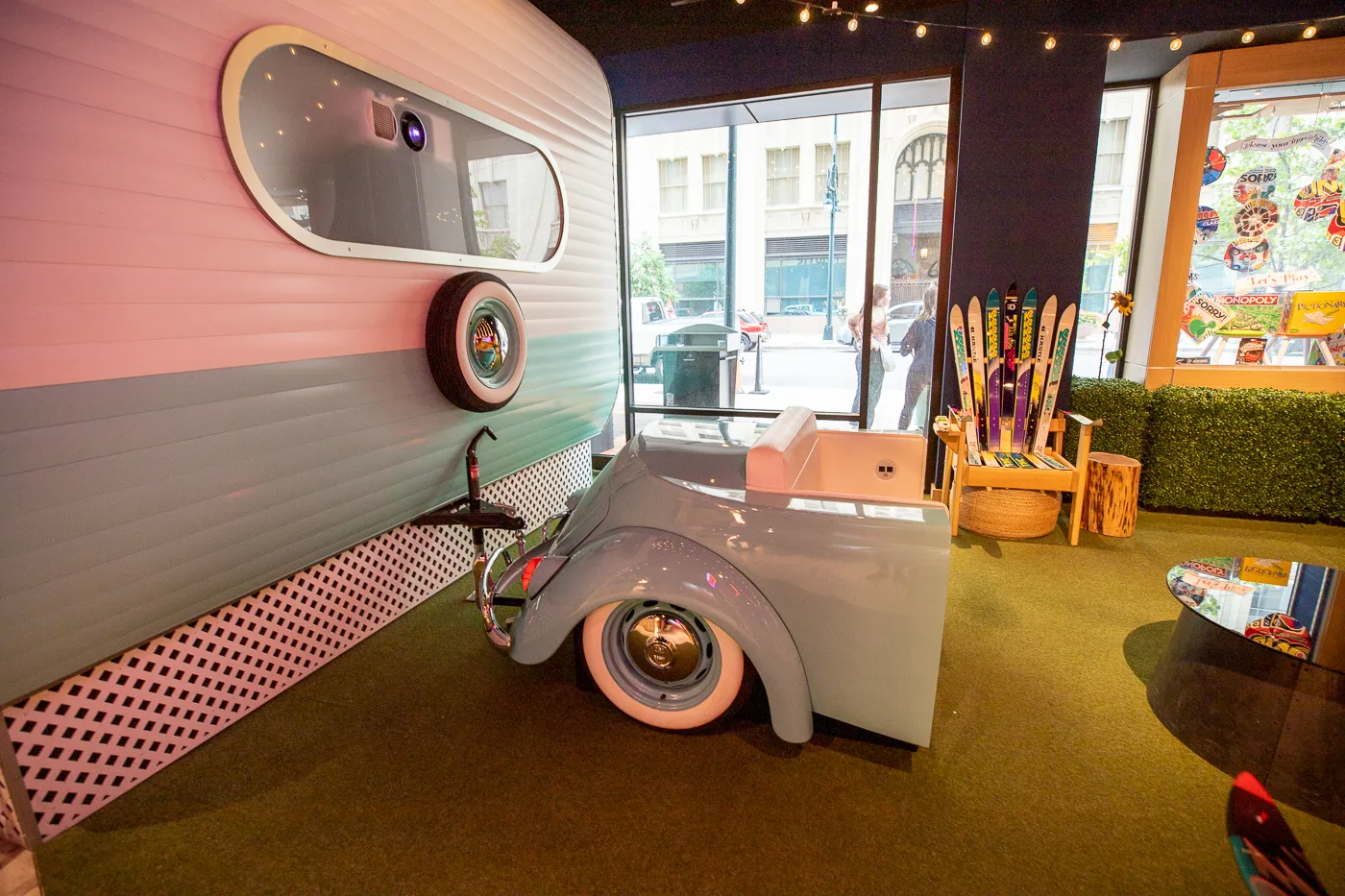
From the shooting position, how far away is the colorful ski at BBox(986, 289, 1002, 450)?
3996 millimetres

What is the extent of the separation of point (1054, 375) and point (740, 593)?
3186 mm

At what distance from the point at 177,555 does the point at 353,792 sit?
88cm

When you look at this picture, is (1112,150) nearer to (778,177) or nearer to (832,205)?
(832,205)

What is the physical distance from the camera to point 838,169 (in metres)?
4.46

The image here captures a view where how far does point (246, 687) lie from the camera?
2.21 m

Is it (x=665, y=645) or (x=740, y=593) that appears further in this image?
(x=665, y=645)

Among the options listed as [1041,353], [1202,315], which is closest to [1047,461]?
[1041,353]

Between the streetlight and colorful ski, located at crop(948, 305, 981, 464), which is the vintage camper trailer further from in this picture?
colorful ski, located at crop(948, 305, 981, 464)

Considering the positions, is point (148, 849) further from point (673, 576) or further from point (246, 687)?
point (673, 576)

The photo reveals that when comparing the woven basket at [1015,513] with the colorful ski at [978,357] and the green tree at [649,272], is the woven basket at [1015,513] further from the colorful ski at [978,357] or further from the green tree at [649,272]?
the green tree at [649,272]

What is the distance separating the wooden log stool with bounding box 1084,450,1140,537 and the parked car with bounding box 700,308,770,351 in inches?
95.2

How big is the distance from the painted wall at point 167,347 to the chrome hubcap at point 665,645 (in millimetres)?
1271

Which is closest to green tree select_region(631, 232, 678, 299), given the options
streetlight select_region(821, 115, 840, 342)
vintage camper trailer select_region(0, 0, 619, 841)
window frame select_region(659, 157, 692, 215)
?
window frame select_region(659, 157, 692, 215)

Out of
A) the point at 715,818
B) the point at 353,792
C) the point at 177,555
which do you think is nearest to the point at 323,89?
the point at 177,555
